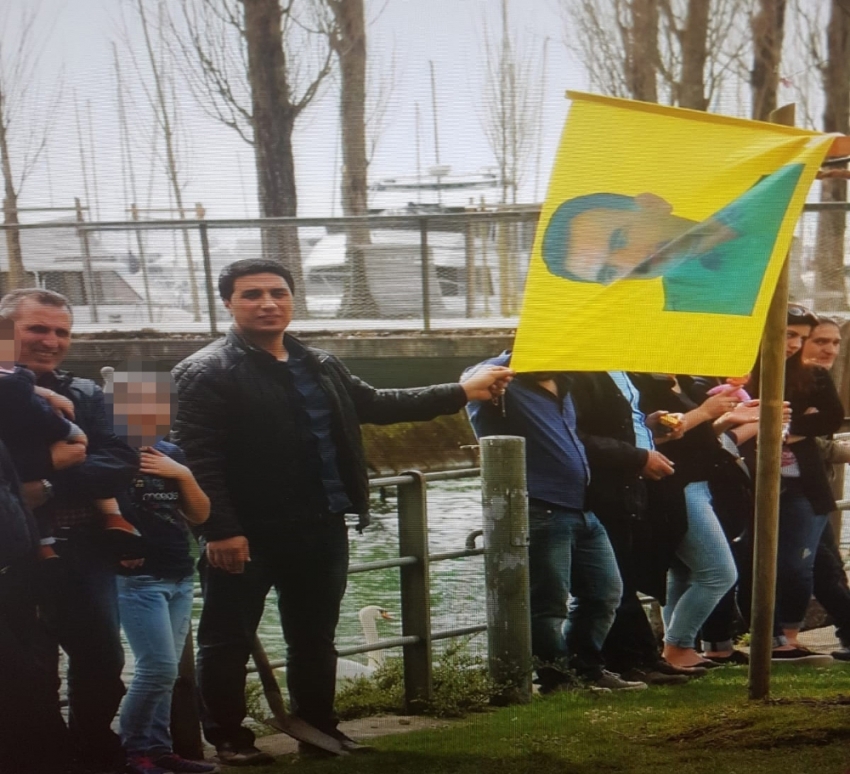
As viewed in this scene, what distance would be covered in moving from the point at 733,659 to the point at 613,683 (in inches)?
26.3

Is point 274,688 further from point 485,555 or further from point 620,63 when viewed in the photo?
point 620,63

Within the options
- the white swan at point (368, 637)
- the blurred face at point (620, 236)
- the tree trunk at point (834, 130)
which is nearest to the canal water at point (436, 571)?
the white swan at point (368, 637)

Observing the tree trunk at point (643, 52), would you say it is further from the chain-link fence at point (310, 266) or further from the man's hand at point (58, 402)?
the man's hand at point (58, 402)

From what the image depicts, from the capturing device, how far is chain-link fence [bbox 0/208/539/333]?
13.3 ft

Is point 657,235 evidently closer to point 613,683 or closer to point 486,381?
point 486,381

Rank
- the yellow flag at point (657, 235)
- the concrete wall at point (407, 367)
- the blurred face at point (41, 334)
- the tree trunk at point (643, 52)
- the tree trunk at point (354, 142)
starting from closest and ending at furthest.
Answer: the blurred face at point (41, 334), the concrete wall at point (407, 367), the yellow flag at point (657, 235), the tree trunk at point (354, 142), the tree trunk at point (643, 52)

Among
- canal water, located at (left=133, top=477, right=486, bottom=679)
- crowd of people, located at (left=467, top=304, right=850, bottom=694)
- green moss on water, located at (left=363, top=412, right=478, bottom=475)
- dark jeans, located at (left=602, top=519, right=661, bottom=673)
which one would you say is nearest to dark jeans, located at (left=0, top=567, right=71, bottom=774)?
canal water, located at (left=133, top=477, right=486, bottom=679)

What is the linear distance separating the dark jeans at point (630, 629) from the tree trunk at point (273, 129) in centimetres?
164

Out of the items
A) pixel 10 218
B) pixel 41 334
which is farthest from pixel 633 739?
pixel 10 218

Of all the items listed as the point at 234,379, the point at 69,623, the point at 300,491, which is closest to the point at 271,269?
the point at 234,379

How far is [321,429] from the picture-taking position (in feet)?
13.7

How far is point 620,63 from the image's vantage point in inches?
197

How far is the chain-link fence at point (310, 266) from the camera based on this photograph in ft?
13.3

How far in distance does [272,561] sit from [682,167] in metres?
1.65
